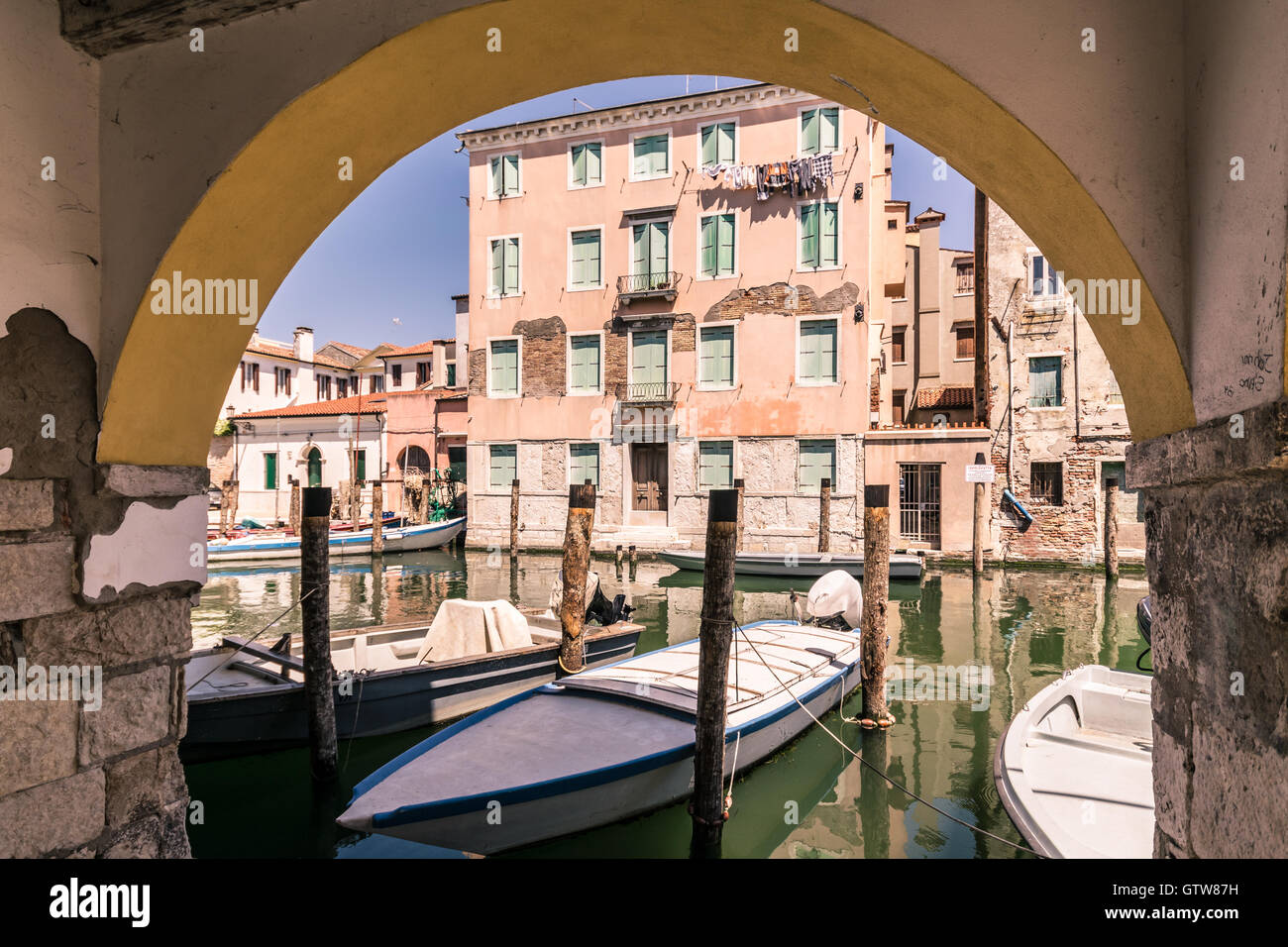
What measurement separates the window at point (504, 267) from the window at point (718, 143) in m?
6.02

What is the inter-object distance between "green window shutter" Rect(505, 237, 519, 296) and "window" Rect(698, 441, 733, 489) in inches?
293

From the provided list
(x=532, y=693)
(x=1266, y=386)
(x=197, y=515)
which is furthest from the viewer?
(x=532, y=693)

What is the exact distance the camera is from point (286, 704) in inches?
273

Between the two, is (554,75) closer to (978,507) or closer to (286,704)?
(286,704)

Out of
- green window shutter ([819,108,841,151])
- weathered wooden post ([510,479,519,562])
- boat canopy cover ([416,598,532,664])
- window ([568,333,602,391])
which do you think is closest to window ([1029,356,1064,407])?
green window shutter ([819,108,841,151])

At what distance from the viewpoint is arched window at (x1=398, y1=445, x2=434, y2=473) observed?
96.1 ft

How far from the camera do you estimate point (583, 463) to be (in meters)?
21.4

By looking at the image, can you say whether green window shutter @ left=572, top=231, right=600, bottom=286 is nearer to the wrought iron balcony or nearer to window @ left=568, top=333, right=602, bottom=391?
the wrought iron balcony

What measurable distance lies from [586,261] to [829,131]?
7365mm

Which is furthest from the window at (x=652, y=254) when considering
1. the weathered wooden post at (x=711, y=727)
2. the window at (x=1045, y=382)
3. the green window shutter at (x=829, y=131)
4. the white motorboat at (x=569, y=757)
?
the weathered wooden post at (x=711, y=727)

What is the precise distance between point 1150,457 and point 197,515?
3.36 meters

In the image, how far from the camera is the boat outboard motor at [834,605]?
10.5 meters

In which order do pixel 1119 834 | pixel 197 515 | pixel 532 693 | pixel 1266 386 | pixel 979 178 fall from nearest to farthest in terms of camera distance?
pixel 1266 386 → pixel 979 178 → pixel 197 515 → pixel 1119 834 → pixel 532 693

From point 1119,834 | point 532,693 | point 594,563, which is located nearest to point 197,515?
point 532,693
